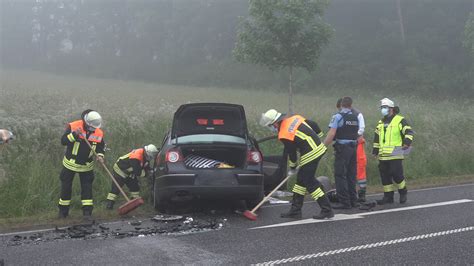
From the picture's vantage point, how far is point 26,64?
236ft

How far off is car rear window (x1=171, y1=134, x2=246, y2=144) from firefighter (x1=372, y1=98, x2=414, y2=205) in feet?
8.90

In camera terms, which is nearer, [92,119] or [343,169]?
[92,119]

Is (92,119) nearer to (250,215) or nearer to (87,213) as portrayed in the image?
(87,213)

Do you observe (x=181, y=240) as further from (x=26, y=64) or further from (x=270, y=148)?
(x=26, y=64)

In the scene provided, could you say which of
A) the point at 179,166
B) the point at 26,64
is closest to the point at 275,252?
the point at 179,166

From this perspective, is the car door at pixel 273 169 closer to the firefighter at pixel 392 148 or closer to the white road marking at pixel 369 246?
the firefighter at pixel 392 148

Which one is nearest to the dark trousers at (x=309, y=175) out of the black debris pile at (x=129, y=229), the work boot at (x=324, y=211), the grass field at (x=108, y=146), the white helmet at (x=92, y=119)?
the work boot at (x=324, y=211)

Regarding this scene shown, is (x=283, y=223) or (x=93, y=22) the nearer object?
(x=283, y=223)

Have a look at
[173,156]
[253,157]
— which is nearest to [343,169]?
[253,157]

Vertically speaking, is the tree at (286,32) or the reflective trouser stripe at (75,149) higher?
the tree at (286,32)

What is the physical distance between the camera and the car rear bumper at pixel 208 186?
727 centimetres

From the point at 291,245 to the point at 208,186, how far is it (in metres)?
1.79

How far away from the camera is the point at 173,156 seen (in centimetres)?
747

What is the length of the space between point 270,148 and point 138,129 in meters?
3.25
